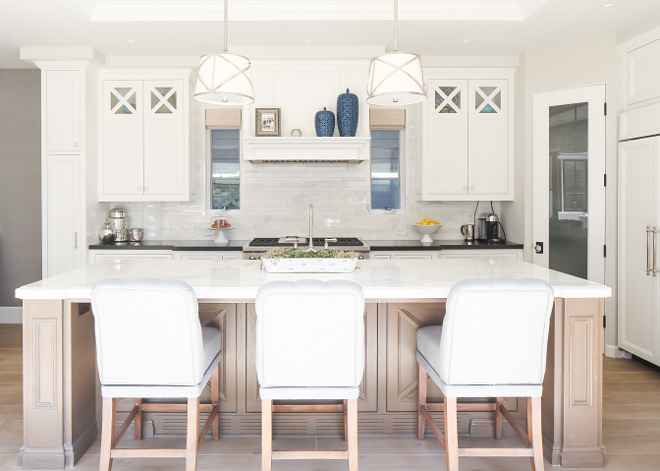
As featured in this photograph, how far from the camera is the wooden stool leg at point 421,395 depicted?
261cm

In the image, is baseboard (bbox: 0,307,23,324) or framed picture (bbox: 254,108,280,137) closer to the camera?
framed picture (bbox: 254,108,280,137)

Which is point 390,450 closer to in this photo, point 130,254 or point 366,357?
point 366,357

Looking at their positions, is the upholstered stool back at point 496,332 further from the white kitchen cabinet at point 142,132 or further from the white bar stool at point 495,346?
the white kitchen cabinet at point 142,132

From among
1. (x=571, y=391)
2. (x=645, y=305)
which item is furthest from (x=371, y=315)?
(x=645, y=305)

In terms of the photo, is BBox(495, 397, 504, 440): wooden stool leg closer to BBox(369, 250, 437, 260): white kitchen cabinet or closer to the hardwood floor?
the hardwood floor

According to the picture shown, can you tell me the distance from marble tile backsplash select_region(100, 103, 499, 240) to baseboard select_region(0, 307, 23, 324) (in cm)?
151

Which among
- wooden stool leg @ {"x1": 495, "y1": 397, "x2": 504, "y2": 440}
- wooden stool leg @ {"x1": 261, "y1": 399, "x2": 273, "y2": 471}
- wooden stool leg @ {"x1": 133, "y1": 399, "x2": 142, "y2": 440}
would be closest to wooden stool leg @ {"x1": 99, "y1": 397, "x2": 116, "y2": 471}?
wooden stool leg @ {"x1": 133, "y1": 399, "x2": 142, "y2": 440}

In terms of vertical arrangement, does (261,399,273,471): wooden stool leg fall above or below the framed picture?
below

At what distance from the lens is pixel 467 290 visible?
200 cm

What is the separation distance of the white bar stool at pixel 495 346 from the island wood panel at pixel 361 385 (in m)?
0.54

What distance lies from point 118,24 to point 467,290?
3582 millimetres

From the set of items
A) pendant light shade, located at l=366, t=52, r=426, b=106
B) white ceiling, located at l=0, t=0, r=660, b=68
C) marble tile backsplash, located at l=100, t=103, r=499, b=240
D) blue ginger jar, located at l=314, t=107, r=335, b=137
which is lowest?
marble tile backsplash, located at l=100, t=103, r=499, b=240

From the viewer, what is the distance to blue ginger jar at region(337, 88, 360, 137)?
452cm

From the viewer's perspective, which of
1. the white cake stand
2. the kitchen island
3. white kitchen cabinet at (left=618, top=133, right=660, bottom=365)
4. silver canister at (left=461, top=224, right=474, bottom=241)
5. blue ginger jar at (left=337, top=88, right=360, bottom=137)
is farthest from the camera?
silver canister at (left=461, top=224, right=474, bottom=241)
